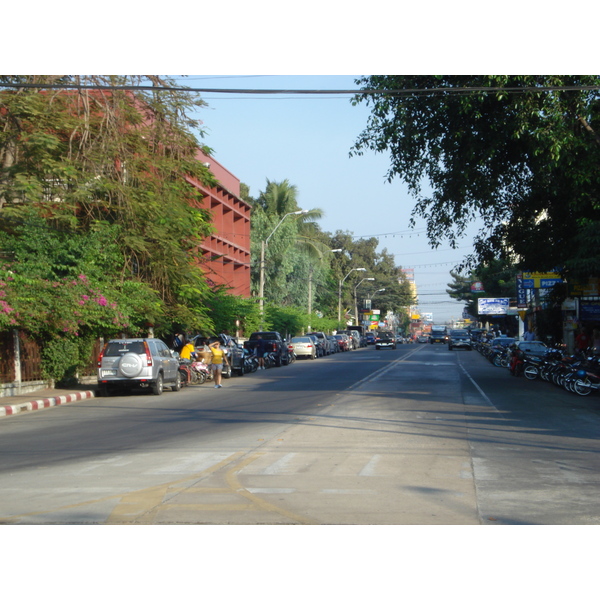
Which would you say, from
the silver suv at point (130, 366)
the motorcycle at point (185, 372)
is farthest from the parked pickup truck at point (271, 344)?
the silver suv at point (130, 366)

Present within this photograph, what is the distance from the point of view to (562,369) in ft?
86.0

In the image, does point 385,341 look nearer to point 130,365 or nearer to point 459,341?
point 459,341

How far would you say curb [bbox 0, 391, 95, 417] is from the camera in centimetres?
2048

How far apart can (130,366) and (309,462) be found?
13939 millimetres

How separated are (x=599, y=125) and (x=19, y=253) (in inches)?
731

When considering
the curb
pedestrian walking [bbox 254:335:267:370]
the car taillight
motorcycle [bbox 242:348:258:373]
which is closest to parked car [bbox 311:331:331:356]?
pedestrian walking [bbox 254:335:267:370]

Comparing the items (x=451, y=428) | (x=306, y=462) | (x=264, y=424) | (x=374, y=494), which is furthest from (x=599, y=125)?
(x=374, y=494)

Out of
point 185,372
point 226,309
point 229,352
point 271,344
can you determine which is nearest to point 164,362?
point 185,372

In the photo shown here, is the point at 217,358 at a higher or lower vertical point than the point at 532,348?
higher

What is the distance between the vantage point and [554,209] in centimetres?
2655

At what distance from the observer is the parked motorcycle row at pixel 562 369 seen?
916 inches

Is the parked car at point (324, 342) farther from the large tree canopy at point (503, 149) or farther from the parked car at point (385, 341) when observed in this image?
the large tree canopy at point (503, 149)

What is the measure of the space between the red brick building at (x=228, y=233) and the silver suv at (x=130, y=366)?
2779cm

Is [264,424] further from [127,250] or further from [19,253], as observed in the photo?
[127,250]
